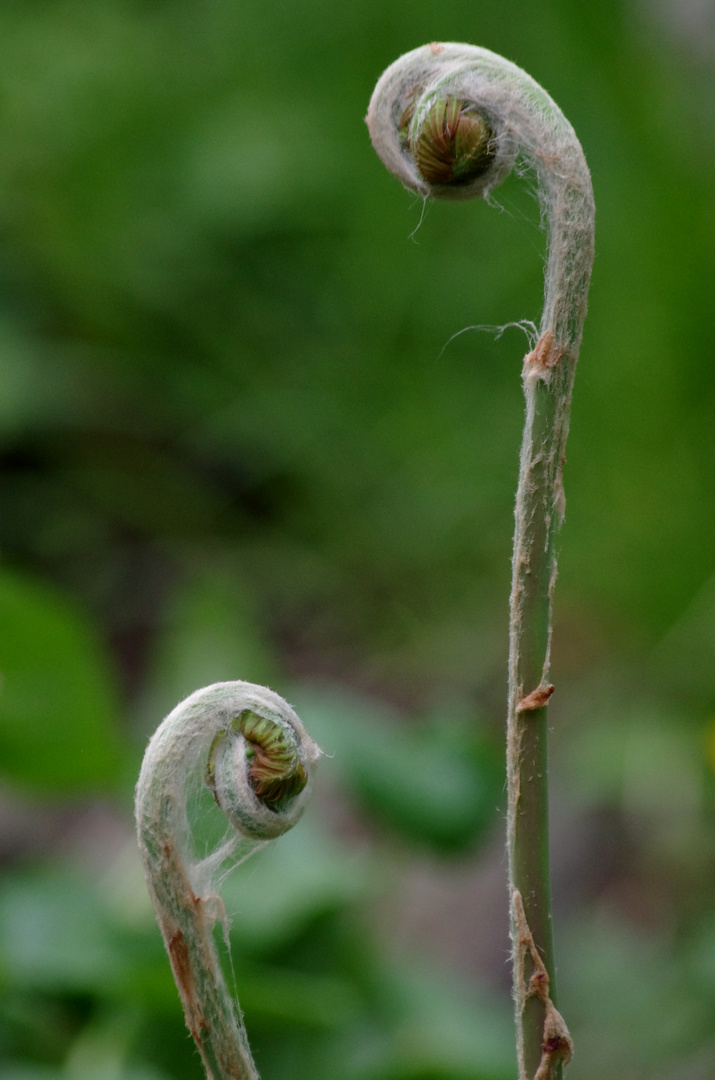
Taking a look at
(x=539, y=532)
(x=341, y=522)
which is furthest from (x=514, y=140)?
(x=341, y=522)

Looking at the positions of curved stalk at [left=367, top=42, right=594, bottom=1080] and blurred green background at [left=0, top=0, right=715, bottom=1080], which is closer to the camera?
curved stalk at [left=367, top=42, right=594, bottom=1080]

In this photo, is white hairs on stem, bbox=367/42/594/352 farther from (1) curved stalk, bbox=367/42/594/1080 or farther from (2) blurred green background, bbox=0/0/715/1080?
(2) blurred green background, bbox=0/0/715/1080

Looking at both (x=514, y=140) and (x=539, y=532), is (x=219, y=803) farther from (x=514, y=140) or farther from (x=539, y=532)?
(x=514, y=140)

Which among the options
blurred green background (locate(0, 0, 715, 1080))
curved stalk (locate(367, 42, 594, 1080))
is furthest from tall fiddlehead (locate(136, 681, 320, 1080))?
blurred green background (locate(0, 0, 715, 1080))

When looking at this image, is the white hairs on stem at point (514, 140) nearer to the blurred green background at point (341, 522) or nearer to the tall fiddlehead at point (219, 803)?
the tall fiddlehead at point (219, 803)

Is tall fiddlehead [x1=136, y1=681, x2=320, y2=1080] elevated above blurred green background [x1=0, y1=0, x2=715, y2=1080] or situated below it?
below

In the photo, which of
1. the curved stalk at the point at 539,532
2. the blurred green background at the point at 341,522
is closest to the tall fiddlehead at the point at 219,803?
the curved stalk at the point at 539,532

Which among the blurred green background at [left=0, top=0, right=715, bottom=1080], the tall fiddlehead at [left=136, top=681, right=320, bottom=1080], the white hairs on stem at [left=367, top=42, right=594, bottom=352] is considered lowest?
the tall fiddlehead at [left=136, top=681, right=320, bottom=1080]
